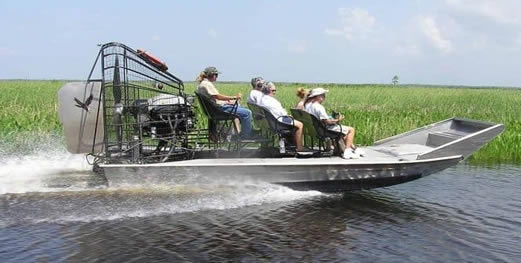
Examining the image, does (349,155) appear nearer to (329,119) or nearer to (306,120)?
(329,119)

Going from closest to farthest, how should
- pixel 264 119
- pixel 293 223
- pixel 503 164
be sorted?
pixel 293 223 → pixel 264 119 → pixel 503 164

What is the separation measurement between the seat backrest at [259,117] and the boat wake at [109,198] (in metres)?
1.31

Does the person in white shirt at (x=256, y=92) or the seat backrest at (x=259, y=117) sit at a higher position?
the person in white shirt at (x=256, y=92)

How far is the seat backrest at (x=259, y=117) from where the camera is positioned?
9734 mm

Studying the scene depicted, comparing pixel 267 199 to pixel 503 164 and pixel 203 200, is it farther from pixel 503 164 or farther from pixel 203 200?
pixel 503 164

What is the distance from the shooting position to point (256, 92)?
9.66 m

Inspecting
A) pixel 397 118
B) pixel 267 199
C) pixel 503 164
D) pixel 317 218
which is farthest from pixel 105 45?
pixel 397 118

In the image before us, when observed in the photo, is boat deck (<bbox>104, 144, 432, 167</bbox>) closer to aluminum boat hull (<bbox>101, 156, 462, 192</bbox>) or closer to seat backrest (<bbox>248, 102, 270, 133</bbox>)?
aluminum boat hull (<bbox>101, 156, 462, 192</bbox>)

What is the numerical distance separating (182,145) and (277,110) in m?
1.69

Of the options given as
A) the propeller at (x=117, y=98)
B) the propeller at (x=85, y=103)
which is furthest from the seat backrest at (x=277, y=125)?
the propeller at (x=85, y=103)

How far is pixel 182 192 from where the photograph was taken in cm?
876

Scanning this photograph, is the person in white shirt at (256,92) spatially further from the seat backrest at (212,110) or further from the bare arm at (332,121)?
the bare arm at (332,121)

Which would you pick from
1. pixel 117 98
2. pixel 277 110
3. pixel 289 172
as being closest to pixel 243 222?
pixel 289 172

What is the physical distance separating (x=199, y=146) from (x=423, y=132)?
4.35 m
